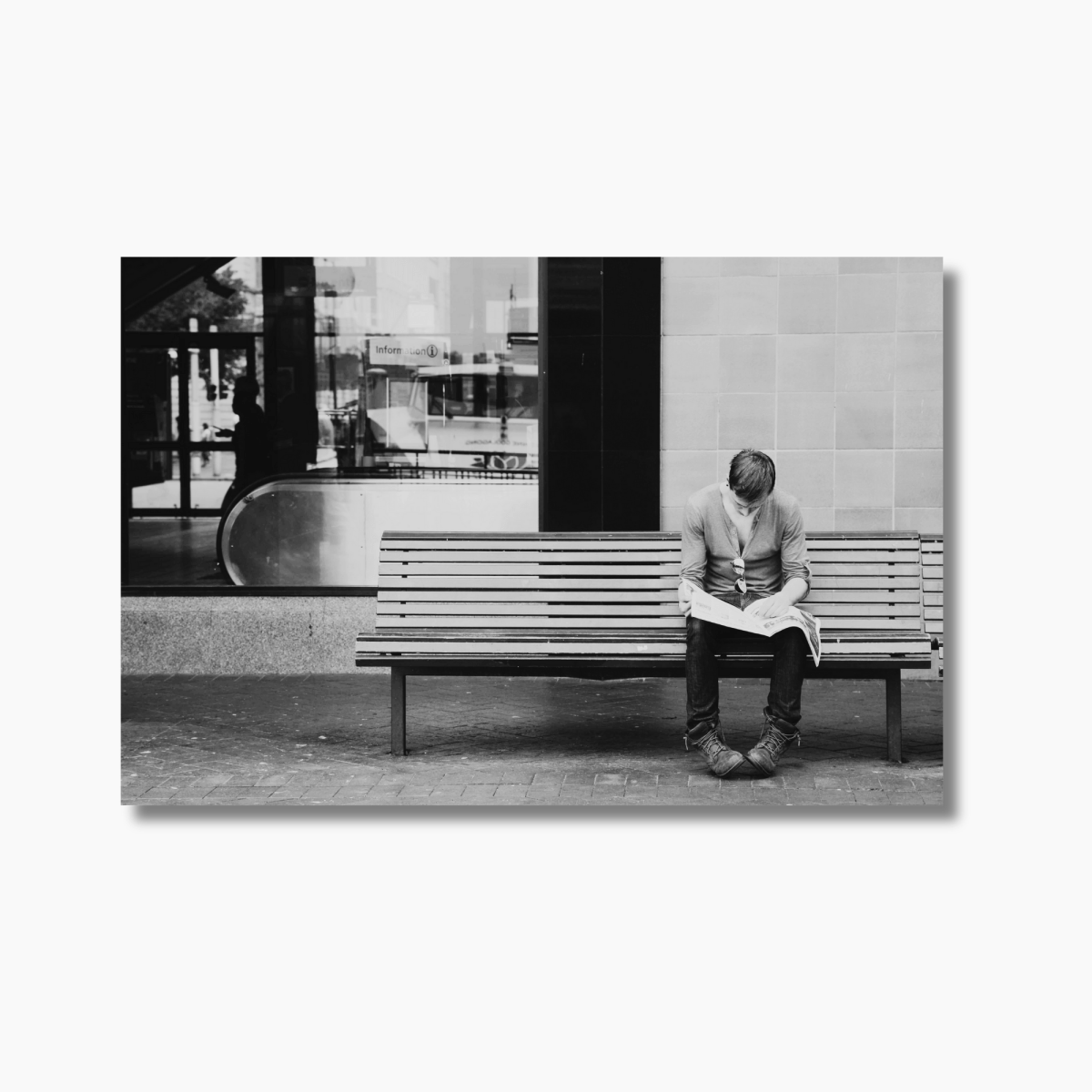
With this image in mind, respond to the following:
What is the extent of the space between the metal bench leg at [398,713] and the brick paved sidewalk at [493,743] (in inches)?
3.2

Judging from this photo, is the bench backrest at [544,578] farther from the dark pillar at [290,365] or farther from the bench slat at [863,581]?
the dark pillar at [290,365]

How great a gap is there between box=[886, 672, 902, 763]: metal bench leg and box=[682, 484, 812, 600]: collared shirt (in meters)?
0.60

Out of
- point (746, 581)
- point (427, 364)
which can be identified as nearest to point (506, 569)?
point (746, 581)

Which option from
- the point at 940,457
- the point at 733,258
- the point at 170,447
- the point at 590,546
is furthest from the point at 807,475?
the point at 170,447

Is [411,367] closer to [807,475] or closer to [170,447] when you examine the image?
[170,447]

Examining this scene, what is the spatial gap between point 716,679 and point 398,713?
1.46m

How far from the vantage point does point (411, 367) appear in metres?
9.15

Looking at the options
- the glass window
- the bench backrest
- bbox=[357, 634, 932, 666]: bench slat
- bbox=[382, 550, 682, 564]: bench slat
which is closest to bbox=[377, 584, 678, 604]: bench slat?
the bench backrest

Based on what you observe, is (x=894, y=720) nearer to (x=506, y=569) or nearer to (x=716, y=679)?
(x=716, y=679)

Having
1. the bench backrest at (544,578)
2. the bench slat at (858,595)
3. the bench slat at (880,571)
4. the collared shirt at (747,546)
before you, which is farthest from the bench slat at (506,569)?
the bench slat at (880,571)

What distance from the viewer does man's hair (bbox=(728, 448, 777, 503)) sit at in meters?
6.30

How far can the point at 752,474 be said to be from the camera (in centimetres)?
630

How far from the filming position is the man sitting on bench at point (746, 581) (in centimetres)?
637

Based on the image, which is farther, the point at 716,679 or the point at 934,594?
the point at 934,594
